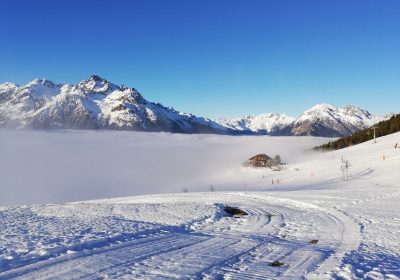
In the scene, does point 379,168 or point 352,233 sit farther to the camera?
point 379,168

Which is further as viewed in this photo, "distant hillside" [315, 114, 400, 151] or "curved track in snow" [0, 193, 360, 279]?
"distant hillside" [315, 114, 400, 151]

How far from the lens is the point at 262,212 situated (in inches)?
1003

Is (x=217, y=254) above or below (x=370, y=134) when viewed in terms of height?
below

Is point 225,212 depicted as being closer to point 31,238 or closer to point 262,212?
point 262,212

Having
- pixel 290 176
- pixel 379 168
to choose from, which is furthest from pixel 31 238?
pixel 290 176

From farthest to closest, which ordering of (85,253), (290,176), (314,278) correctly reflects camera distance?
(290,176) < (85,253) < (314,278)

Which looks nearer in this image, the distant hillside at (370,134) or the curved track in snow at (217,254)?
the curved track in snow at (217,254)

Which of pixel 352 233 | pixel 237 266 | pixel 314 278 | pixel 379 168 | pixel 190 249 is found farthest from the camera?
pixel 379 168

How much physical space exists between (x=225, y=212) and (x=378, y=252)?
12030 mm

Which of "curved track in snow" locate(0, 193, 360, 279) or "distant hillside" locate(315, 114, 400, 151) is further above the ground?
"distant hillside" locate(315, 114, 400, 151)

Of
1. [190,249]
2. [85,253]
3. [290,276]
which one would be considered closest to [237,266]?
[290,276]

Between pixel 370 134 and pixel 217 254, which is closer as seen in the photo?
pixel 217 254

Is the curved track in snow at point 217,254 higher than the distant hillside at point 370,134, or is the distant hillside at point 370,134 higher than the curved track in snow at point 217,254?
the distant hillside at point 370,134

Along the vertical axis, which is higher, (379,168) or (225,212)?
(379,168)
